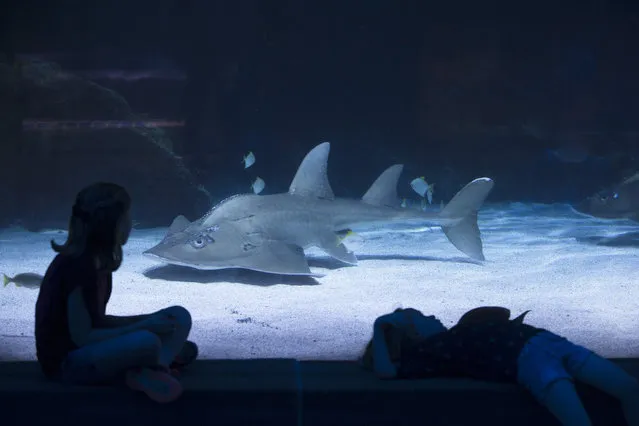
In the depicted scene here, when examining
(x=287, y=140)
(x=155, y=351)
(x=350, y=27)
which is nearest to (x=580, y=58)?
(x=350, y=27)

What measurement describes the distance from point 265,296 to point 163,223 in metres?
6.24

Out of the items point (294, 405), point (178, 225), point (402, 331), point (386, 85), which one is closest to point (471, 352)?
point (402, 331)

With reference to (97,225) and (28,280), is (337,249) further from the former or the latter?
(97,225)

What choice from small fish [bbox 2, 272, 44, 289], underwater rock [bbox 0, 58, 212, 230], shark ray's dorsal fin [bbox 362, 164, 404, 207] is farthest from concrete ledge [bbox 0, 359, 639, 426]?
underwater rock [bbox 0, 58, 212, 230]

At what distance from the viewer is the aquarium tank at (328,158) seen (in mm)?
4645

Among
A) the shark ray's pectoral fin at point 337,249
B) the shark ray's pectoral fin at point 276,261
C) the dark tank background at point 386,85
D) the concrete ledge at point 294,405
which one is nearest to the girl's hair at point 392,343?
the concrete ledge at point 294,405

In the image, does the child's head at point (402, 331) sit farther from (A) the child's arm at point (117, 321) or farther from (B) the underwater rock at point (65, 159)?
(B) the underwater rock at point (65, 159)

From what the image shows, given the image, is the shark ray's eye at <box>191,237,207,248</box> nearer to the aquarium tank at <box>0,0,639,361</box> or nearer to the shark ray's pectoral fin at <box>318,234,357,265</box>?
the aquarium tank at <box>0,0,639,361</box>

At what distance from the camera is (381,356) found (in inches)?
90.1

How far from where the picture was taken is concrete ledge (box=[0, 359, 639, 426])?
6.68 feet

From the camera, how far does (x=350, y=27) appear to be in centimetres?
1466

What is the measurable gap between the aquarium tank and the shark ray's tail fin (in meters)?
0.02

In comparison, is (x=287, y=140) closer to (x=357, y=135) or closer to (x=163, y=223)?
(x=357, y=135)

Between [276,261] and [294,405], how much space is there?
302 centimetres
